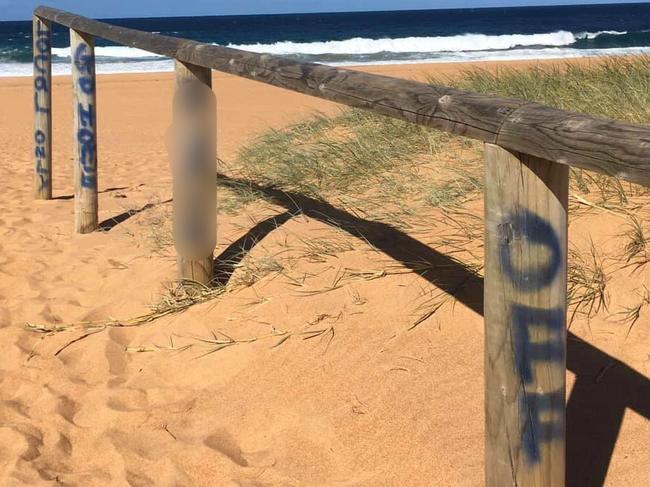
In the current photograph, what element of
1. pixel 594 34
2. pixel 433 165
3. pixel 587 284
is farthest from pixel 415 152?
pixel 594 34

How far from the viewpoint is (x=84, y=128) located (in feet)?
17.8

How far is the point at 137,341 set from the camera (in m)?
3.84

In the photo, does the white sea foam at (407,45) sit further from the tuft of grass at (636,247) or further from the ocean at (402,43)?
the tuft of grass at (636,247)

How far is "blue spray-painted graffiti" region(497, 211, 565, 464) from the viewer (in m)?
1.94

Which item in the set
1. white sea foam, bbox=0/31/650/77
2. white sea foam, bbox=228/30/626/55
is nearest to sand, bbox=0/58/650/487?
white sea foam, bbox=0/31/650/77

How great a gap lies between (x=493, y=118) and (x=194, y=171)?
2.30m

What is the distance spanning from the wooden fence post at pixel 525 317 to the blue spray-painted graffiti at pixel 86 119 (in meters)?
3.90

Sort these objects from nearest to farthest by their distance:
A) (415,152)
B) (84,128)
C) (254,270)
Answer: (254,270)
(84,128)
(415,152)

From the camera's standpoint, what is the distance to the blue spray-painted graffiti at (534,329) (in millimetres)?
1941

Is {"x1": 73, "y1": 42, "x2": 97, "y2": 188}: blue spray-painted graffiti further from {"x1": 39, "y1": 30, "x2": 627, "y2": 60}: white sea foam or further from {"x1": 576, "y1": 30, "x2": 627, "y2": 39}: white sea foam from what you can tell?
{"x1": 576, "y1": 30, "x2": 627, "y2": 39}: white sea foam

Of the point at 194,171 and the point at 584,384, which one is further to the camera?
the point at 194,171

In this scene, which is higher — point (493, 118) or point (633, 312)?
point (493, 118)

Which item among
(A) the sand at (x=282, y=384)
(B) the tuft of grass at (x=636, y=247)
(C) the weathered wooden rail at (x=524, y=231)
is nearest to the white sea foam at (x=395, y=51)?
(A) the sand at (x=282, y=384)

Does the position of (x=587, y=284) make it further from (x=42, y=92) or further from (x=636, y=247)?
(x=42, y=92)
